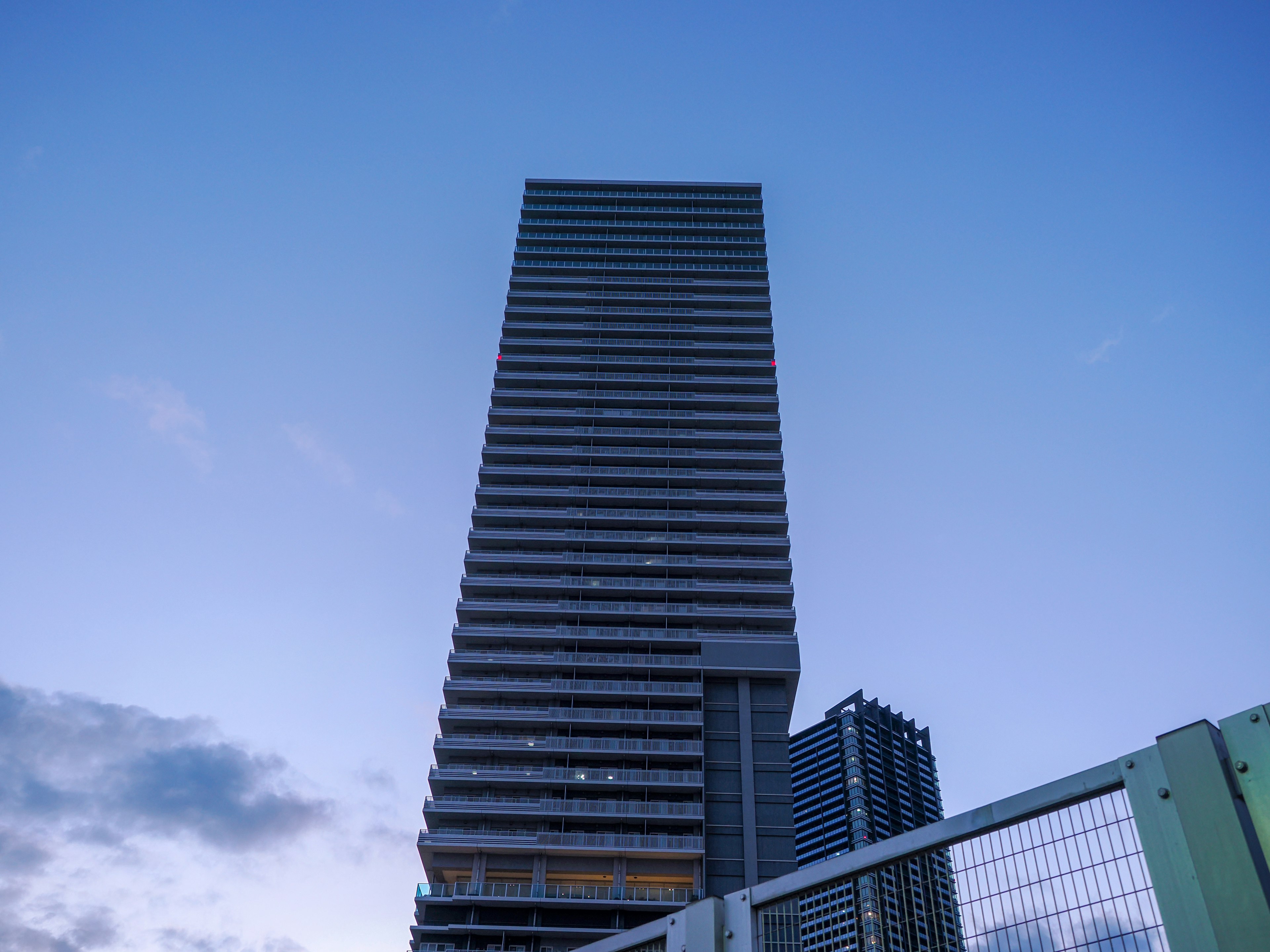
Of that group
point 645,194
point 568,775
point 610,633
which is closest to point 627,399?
point 610,633

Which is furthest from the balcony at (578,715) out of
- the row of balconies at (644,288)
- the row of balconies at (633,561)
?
the row of balconies at (644,288)

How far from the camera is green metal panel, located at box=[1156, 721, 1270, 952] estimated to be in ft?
21.9

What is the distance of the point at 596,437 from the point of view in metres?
85.2

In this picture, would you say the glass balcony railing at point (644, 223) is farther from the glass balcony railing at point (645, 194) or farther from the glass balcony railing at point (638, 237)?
the glass balcony railing at point (645, 194)

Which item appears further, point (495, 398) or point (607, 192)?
point (607, 192)

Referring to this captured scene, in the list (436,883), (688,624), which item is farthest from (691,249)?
(436,883)

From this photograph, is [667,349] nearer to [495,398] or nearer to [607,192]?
[495,398]

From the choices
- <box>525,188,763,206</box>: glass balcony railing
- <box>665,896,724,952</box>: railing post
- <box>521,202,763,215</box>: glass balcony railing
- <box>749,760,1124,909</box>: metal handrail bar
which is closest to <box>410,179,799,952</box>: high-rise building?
<box>521,202,763,215</box>: glass balcony railing

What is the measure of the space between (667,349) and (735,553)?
74.4 ft

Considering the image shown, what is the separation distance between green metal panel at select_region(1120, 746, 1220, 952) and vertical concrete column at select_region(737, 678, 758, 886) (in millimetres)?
55596

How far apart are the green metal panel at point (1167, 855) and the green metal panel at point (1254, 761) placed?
0.46 metres

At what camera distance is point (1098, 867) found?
24.4 feet

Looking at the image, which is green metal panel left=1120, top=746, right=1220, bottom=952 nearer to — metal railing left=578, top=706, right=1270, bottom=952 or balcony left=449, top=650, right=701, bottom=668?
metal railing left=578, top=706, right=1270, bottom=952

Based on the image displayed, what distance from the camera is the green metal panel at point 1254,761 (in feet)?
22.6
